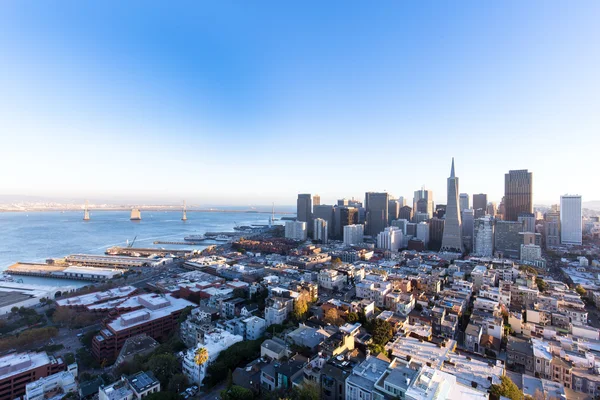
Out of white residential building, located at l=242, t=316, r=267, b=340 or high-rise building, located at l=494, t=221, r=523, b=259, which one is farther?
high-rise building, located at l=494, t=221, r=523, b=259

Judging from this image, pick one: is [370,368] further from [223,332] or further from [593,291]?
[593,291]

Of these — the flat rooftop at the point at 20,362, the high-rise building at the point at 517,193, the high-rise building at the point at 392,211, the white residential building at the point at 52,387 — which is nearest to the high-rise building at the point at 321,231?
the high-rise building at the point at 392,211

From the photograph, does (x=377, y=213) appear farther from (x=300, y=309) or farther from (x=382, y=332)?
(x=382, y=332)

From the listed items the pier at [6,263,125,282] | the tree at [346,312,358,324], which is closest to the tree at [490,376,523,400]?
the tree at [346,312,358,324]

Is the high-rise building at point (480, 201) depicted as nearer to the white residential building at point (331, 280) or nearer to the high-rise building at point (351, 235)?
the high-rise building at point (351, 235)

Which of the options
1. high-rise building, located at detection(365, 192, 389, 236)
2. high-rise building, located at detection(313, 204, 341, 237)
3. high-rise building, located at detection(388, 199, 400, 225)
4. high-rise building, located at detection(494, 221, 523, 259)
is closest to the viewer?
high-rise building, located at detection(494, 221, 523, 259)

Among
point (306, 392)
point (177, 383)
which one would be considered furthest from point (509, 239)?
point (177, 383)

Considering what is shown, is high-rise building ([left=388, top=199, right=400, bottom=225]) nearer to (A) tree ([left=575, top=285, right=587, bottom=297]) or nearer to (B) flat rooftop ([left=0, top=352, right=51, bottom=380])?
(A) tree ([left=575, top=285, right=587, bottom=297])
